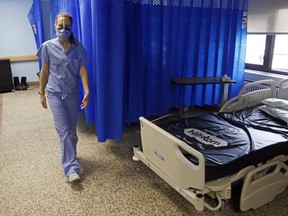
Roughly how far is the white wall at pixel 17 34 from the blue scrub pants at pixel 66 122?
3946 mm

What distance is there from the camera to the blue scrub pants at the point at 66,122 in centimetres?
205

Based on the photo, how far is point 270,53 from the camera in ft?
11.9

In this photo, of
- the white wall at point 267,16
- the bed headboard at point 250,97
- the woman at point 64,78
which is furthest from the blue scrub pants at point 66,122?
the white wall at point 267,16

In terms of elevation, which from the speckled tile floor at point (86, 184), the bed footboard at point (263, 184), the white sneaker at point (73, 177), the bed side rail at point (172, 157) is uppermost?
the bed side rail at point (172, 157)

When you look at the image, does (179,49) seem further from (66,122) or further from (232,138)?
(66,122)

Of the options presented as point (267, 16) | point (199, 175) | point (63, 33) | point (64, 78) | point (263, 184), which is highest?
point (267, 16)

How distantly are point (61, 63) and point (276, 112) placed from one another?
1997 millimetres

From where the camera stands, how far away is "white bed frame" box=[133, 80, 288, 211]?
5.20 ft

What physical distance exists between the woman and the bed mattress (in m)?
0.84

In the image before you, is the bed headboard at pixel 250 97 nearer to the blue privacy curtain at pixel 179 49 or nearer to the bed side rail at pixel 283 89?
the bed side rail at pixel 283 89

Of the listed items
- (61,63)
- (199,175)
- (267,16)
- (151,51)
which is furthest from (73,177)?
(267,16)

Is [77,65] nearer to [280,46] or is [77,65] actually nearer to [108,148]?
[108,148]

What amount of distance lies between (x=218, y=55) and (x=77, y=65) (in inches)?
83.8

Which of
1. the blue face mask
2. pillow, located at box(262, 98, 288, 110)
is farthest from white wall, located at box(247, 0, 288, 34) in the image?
the blue face mask
